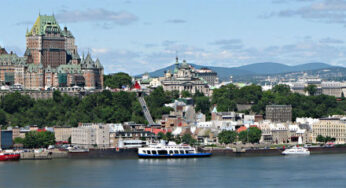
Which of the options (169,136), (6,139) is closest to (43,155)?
(6,139)

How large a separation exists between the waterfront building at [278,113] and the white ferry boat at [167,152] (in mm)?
38763

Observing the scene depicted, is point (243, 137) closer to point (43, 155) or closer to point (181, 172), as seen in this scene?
point (43, 155)

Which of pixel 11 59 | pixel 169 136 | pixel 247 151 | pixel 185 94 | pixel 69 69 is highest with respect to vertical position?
pixel 11 59

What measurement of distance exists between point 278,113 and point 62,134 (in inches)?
1459

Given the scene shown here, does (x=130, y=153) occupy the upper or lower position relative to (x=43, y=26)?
lower

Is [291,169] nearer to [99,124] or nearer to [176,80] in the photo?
[99,124]

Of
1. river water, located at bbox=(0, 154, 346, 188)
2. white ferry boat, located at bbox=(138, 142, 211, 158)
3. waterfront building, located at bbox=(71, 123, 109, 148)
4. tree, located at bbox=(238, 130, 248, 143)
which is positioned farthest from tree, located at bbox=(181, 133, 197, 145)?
river water, located at bbox=(0, 154, 346, 188)

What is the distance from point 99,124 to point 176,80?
192 ft

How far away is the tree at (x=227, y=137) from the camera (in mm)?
138000

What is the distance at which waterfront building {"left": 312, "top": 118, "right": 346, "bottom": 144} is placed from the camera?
5743 inches

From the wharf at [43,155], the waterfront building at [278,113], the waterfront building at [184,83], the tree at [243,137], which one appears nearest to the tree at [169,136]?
the tree at [243,137]

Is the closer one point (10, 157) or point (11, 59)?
point (10, 157)

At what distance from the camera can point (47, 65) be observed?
170125mm

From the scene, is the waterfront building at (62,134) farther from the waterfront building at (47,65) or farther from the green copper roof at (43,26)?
the green copper roof at (43,26)
